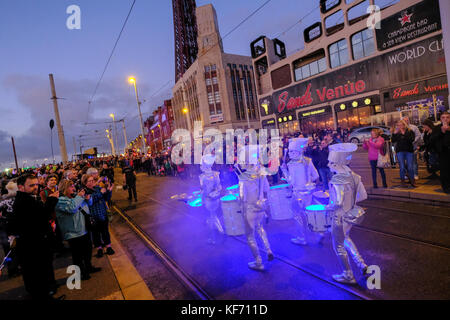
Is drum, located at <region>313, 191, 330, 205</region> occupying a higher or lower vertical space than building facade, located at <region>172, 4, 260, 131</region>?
lower

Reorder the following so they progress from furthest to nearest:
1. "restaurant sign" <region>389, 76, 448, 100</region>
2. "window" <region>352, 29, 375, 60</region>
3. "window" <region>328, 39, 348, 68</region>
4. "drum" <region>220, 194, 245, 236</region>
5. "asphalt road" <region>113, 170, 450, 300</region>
→ 1. "window" <region>328, 39, 348, 68</region>
2. "window" <region>352, 29, 375, 60</region>
3. "restaurant sign" <region>389, 76, 448, 100</region>
4. "drum" <region>220, 194, 245, 236</region>
5. "asphalt road" <region>113, 170, 450, 300</region>

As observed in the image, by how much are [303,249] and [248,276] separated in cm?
120

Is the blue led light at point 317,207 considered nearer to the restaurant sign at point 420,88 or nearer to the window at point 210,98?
the restaurant sign at point 420,88

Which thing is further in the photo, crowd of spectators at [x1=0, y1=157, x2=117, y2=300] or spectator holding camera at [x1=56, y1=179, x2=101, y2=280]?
spectator holding camera at [x1=56, y1=179, x2=101, y2=280]

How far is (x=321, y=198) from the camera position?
13.5 ft

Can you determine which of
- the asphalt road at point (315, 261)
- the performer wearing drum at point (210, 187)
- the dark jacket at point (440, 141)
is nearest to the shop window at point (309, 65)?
the dark jacket at point (440, 141)

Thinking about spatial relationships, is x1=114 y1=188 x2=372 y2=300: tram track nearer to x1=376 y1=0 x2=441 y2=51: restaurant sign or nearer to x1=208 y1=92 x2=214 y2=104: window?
x1=376 y1=0 x2=441 y2=51: restaurant sign

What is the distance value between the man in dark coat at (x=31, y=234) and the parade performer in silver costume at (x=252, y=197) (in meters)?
2.97

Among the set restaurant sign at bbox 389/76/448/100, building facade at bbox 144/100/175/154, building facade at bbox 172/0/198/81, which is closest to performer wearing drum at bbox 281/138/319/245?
restaurant sign at bbox 389/76/448/100

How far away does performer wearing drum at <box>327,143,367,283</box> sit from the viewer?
3111mm

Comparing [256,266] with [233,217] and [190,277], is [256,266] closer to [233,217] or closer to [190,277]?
[233,217]

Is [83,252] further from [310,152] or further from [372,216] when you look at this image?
[310,152]

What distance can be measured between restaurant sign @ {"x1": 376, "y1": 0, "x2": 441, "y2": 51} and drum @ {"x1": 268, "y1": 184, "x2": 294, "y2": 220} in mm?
23320
